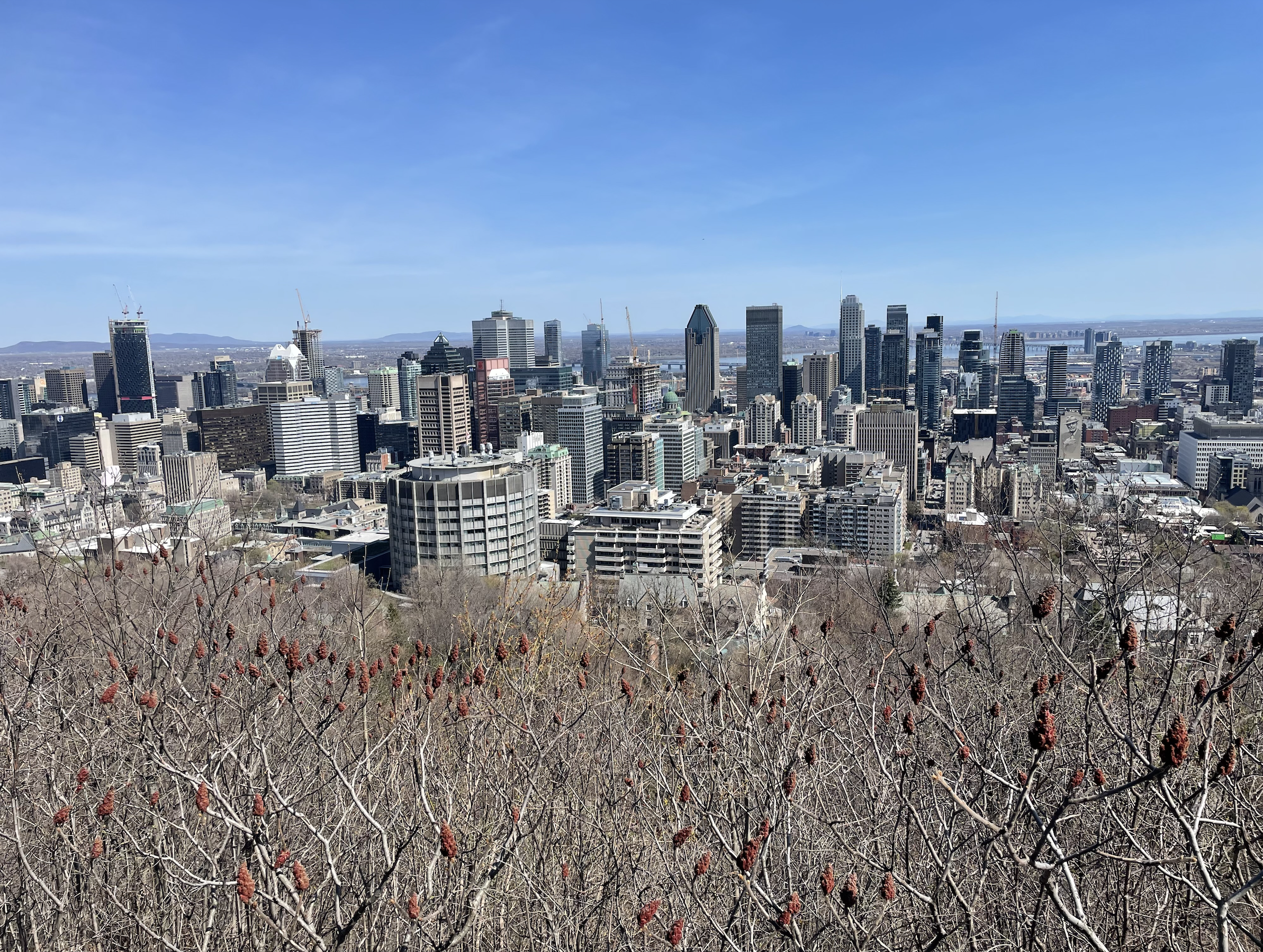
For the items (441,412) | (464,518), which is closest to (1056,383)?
(441,412)

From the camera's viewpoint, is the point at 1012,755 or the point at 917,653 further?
the point at 917,653

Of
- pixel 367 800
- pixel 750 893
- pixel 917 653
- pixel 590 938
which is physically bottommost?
pixel 917 653

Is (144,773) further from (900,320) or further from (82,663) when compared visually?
(900,320)

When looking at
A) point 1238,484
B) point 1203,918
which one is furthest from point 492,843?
point 1238,484

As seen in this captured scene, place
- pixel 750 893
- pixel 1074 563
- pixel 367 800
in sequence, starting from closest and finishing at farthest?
pixel 750 893, pixel 367 800, pixel 1074 563

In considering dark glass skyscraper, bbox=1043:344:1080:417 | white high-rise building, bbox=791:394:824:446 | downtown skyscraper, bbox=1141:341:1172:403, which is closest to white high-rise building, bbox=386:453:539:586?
white high-rise building, bbox=791:394:824:446

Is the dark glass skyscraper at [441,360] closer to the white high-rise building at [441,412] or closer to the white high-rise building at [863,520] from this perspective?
the white high-rise building at [441,412]
